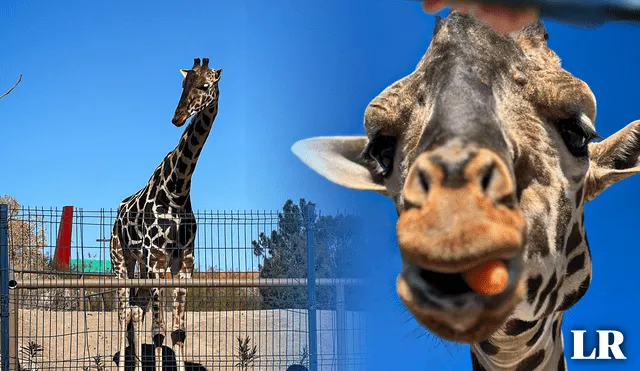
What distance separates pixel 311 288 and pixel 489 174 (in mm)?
3359

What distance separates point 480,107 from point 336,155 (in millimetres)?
443

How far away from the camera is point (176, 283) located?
161 inches

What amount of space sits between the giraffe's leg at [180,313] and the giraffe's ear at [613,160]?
3.87 metres

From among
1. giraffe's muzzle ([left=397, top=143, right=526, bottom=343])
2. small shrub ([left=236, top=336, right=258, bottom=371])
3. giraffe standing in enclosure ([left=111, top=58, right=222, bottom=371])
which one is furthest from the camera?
giraffe standing in enclosure ([left=111, top=58, right=222, bottom=371])

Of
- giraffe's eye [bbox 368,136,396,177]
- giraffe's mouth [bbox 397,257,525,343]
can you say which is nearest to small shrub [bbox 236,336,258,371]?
giraffe's eye [bbox 368,136,396,177]

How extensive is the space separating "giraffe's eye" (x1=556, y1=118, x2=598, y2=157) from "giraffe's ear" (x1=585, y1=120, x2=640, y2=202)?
138 mm

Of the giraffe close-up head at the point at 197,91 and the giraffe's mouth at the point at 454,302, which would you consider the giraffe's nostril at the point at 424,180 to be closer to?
the giraffe's mouth at the point at 454,302

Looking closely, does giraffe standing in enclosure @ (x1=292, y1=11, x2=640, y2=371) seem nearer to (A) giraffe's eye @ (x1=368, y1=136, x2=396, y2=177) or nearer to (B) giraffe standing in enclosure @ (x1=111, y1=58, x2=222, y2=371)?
(A) giraffe's eye @ (x1=368, y1=136, x2=396, y2=177)

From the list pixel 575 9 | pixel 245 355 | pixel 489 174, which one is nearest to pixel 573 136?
pixel 489 174

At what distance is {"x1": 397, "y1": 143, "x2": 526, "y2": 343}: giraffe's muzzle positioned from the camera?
70cm

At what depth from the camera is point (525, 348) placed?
1.10 m

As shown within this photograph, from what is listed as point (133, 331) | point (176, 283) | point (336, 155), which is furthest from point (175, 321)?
point (336, 155)

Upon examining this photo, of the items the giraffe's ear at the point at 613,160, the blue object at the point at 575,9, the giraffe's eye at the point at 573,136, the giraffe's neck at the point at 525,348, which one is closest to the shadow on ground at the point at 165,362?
the giraffe's neck at the point at 525,348

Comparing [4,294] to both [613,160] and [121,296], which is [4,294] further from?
[613,160]
